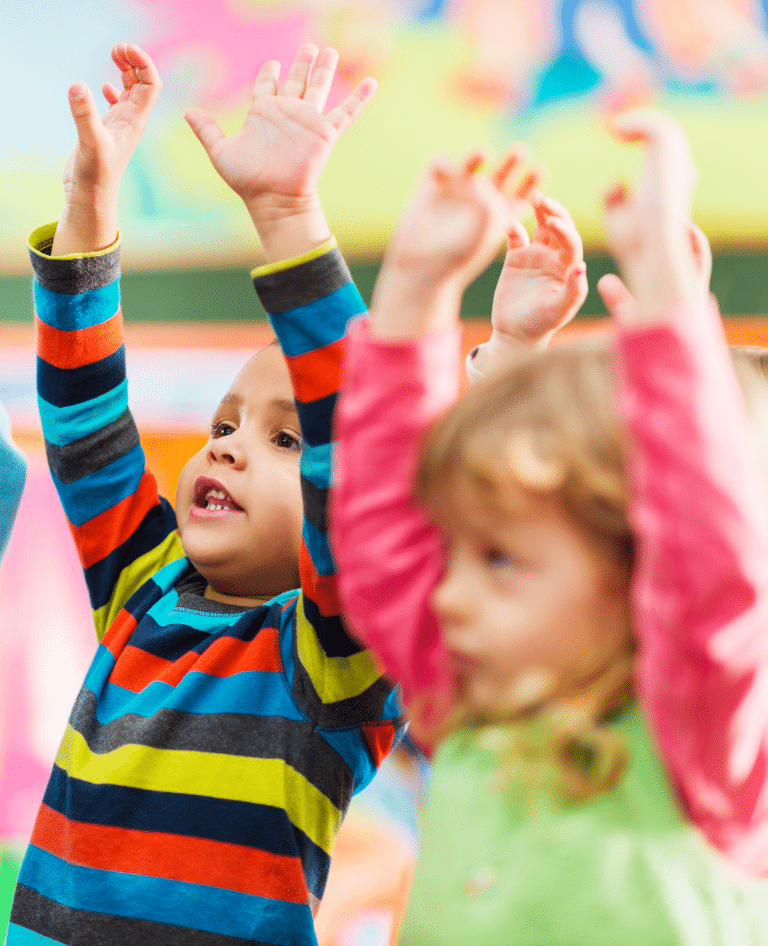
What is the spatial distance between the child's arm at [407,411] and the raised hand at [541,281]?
6.8 inches

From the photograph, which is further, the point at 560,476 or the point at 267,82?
the point at 267,82

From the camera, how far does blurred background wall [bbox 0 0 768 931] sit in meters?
0.94

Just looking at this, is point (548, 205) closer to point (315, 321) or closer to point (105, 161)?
point (315, 321)

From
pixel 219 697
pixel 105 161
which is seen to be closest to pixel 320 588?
pixel 219 697

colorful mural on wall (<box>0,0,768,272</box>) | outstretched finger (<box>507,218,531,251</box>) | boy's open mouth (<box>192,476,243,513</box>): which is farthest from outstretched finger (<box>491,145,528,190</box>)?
colorful mural on wall (<box>0,0,768,272</box>)

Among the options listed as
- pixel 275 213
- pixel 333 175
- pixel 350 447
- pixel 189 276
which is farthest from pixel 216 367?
pixel 350 447

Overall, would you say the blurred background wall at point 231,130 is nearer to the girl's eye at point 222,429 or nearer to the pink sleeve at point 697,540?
the girl's eye at point 222,429

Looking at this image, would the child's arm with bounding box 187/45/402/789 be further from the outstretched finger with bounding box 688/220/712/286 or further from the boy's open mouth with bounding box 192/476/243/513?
the outstretched finger with bounding box 688/220/712/286

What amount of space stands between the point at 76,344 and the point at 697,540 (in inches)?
20.0

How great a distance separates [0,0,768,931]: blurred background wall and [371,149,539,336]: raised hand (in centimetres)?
54

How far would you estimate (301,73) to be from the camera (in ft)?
1.95

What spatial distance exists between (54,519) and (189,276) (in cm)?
35

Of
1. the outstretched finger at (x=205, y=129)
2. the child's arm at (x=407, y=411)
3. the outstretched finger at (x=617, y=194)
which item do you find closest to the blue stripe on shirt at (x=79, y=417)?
the outstretched finger at (x=205, y=129)

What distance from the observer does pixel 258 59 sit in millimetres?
1106
